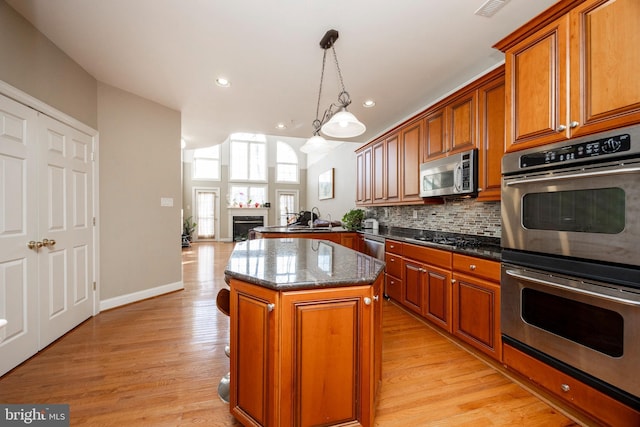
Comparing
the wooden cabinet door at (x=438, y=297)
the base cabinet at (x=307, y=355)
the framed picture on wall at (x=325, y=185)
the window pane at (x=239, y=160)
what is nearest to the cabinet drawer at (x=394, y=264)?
the wooden cabinet door at (x=438, y=297)

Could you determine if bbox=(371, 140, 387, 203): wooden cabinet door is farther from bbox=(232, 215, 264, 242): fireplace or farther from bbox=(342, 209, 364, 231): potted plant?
bbox=(232, 215, 264, 242): fireplace

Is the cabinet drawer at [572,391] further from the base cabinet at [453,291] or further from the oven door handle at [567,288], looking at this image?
the oven door handle at [567,288]

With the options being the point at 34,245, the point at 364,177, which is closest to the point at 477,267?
the point at 364,177

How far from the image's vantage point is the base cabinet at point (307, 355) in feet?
3.88

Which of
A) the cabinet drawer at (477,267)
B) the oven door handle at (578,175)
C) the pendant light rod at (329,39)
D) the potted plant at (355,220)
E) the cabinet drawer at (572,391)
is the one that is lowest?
the cabinet drawer at (572,391)

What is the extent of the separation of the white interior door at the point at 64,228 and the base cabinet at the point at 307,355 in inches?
84.4

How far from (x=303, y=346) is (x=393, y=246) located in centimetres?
219

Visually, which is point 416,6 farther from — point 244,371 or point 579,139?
point 244,371

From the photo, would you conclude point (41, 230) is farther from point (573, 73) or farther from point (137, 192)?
point (573, 73)

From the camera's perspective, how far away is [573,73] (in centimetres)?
145

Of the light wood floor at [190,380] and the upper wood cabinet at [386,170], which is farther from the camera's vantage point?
the upper wood cabinet at [386,170]

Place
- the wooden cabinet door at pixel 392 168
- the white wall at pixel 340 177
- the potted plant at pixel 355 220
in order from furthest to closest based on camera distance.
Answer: the white wall at pixel 340 177 < the potted plant at pixel 355 220 < the wooden cabinet door at pixel 392 168

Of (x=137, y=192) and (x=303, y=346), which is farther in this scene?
(x=137, y=192)

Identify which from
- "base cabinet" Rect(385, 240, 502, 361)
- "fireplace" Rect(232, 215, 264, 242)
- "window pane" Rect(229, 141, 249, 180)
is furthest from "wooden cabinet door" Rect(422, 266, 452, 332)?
"window pane" Rect(229, 141, 249, 180)
